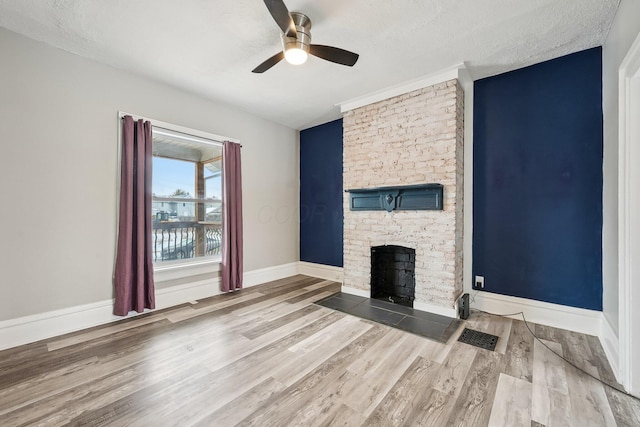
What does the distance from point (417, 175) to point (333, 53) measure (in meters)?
1.84

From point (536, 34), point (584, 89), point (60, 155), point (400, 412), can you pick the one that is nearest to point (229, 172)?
point (60, 155)

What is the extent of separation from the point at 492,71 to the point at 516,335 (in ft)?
9.90

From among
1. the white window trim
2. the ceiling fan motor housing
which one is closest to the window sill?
the white window trim

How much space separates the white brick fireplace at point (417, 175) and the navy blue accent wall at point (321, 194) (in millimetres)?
711

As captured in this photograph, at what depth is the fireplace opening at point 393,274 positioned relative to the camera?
3621 millimetres

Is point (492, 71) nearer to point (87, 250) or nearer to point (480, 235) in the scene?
point (480, 235)

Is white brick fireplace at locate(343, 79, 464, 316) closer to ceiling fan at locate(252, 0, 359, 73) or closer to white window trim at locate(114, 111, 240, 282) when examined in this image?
ceiling fan at locate(252, 0, 359, 73)

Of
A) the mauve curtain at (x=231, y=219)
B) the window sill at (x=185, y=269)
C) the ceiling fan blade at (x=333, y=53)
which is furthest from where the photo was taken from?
the mauve curtain at (x=231, y=219)

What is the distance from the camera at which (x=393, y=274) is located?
3826mm

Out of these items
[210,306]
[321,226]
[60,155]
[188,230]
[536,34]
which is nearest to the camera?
[536,34]

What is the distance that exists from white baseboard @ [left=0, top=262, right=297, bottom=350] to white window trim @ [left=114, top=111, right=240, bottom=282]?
161mm

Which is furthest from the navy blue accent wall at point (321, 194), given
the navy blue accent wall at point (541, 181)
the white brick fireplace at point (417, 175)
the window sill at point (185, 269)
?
the navy blue accent wall at point (541, 181)

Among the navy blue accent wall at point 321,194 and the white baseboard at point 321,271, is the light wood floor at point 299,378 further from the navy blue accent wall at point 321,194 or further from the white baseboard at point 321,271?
the navy blue accent wall at point 321,194

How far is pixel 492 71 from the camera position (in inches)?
125
